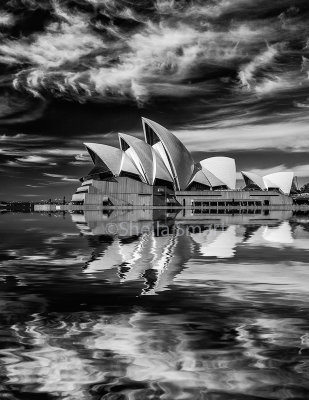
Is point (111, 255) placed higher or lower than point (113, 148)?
lower

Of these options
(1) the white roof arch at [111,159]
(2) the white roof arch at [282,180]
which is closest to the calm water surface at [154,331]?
(1) the white roof arch at [111,159]

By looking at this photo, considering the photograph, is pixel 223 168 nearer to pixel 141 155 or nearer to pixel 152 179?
pixel 152 179

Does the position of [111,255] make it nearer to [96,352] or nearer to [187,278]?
[187,278]

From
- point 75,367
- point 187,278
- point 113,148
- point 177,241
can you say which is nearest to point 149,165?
point 113,148

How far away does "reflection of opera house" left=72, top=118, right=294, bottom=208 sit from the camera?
9312 cm

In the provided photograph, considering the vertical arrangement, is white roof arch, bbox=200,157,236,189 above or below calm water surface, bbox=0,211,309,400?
above

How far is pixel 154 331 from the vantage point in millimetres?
6387

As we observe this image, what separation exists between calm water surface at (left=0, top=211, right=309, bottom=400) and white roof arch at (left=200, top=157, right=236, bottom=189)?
4074 inches

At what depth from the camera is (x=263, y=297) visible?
861 centimetres

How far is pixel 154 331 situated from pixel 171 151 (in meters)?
91.7

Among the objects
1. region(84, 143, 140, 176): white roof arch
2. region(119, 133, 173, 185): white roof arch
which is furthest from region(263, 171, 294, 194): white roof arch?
region(84, 143, 140, 176): white roof arch

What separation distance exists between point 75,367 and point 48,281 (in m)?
5.87

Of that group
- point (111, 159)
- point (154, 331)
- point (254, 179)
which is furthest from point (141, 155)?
point (154, 331)

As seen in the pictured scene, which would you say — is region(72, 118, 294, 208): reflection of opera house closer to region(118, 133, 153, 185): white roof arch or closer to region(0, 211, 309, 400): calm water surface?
region(118, 133, 153, 185): white roof arch
